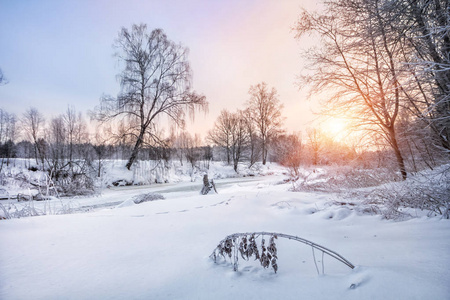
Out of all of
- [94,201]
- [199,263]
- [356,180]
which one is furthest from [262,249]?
[94,201]

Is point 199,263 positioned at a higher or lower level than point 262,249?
lower

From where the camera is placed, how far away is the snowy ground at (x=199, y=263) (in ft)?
3.81

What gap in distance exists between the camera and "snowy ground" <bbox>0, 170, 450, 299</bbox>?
1161mm

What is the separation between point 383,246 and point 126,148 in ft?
43.3

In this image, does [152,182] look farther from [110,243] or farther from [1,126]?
[1,126]

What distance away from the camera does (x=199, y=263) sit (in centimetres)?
158

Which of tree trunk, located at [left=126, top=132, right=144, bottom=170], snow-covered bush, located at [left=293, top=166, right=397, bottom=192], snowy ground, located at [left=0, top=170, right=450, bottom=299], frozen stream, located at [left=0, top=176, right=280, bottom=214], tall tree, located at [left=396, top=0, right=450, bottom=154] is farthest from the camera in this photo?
tree trunk, located at [left=126, top=132, right=144, bottom=170]

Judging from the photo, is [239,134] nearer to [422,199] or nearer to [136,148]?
[136,148]

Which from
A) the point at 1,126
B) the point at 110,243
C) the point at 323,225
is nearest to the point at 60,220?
the point at 110,243

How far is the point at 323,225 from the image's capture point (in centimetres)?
269

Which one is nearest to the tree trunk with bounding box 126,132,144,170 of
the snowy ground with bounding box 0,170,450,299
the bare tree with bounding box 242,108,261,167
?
the snowy ground with bounding box 0,170,450,299

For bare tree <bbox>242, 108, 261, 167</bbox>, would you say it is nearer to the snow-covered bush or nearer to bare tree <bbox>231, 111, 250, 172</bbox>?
bare tree <bbox>231, 111, 250, 172</bbox>

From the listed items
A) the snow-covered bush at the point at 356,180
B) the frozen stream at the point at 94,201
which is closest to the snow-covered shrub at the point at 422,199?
the snow-covered bush at the point at 356,180

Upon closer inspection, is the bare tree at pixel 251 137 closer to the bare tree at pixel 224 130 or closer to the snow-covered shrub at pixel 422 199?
the bare tree at pixel 224 130
